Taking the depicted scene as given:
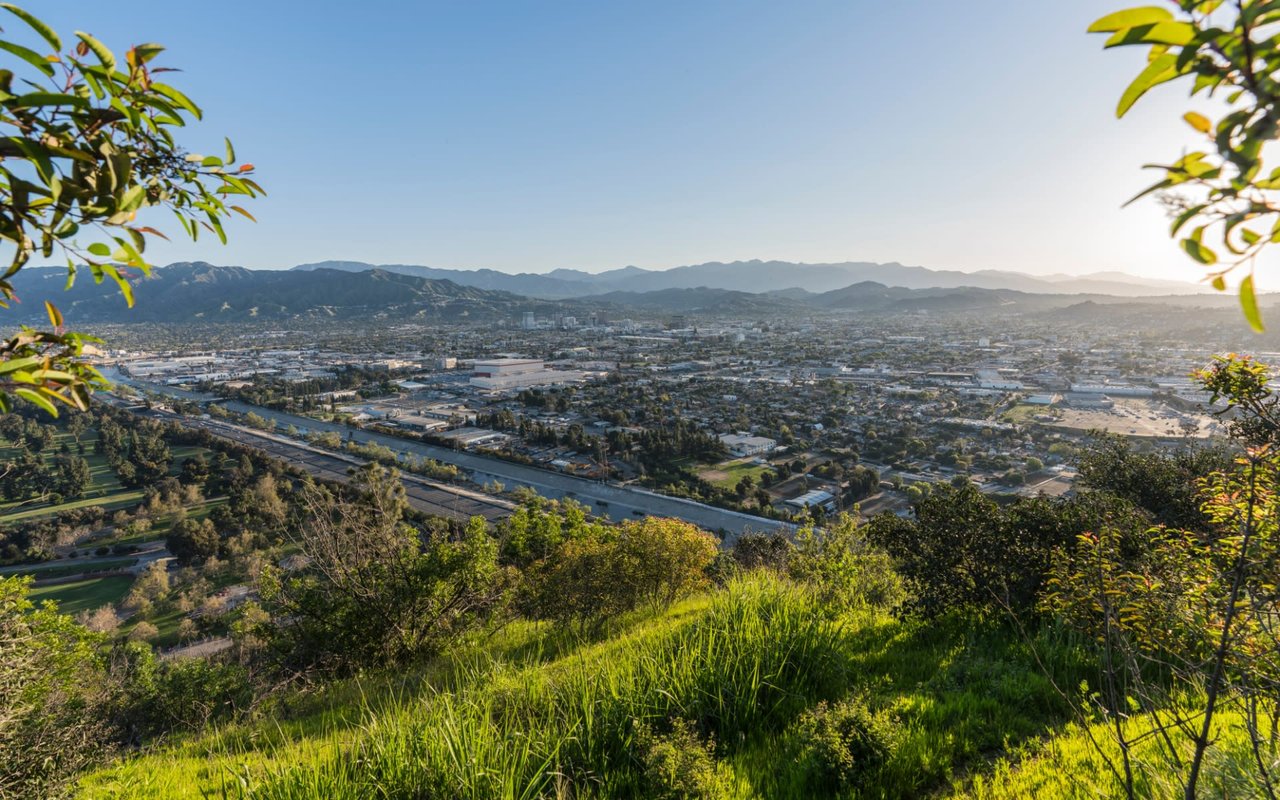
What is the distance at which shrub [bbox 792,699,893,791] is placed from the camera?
243 cm

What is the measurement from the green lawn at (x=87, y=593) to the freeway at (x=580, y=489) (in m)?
14.6

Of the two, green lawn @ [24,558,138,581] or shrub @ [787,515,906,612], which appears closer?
shrub @ [787,515,906,612]

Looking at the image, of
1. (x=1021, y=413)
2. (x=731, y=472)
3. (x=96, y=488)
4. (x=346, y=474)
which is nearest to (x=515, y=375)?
(x=346, y=474)

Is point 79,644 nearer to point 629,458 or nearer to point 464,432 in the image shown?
point 629,458

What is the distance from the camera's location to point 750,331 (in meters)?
106

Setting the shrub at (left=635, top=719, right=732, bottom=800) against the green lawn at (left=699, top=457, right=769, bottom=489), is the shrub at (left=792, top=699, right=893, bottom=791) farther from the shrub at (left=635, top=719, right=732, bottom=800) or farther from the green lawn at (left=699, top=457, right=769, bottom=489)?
the green lawn at (left=699, top=457, right=769, bottom=489)

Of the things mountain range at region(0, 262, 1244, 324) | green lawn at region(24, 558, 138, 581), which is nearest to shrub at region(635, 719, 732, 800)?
green lawn at region(24, 558, 138, 581)

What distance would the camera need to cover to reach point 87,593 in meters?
20.0

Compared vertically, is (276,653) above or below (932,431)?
above

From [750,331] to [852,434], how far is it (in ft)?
240

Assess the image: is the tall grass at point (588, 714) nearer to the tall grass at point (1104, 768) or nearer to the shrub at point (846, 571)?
the tall grass at point (1104, 768)

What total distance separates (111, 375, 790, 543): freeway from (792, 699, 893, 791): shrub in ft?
49.7

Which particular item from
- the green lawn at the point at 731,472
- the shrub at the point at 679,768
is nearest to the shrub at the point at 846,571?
the shrub at the point at 679,768

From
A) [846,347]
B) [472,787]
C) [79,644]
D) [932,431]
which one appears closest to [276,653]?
[79,644]
